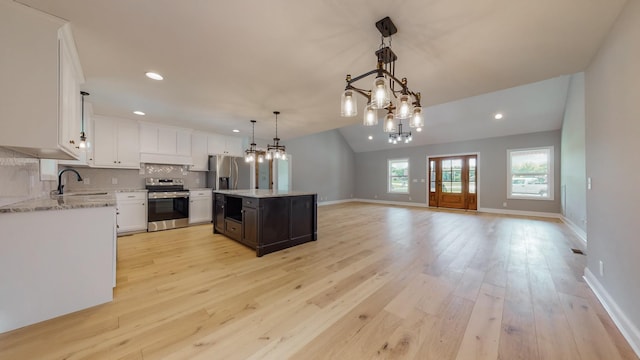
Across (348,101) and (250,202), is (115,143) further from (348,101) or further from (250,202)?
(348,101)

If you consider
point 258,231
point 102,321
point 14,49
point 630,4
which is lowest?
point 102,321

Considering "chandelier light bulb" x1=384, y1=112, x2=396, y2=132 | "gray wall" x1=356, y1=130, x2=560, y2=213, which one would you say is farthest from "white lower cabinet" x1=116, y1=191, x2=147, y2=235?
"gray wall" x1=356, y1=130, x2=560, y2=213

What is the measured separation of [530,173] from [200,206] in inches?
370

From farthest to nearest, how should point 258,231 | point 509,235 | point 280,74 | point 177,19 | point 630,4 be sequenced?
1. point 509,235
2. point 258,231
3. point 280,74
4. point 177,19
5. point 630,4

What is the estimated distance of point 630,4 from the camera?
1568mm

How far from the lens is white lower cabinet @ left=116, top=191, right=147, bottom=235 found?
14.3 feet

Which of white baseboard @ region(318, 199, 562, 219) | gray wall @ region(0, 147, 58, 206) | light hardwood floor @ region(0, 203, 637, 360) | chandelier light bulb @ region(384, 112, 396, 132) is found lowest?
light hardwood floor @ region(0, 203, 637, 360)

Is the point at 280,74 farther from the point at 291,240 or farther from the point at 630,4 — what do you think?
the point at 630,4

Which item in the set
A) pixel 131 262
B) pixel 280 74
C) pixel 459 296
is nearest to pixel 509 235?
pixel 459 296

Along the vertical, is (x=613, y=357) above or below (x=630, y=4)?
below

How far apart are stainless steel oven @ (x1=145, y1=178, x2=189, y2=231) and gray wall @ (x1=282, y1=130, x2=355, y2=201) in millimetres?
3908

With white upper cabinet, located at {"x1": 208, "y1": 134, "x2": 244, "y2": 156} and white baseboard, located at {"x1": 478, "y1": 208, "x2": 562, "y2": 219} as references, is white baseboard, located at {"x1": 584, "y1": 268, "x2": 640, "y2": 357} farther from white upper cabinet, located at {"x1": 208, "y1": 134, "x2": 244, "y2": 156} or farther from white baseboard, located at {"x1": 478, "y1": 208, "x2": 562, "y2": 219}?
white upper cabinet, located at {"x1": 208, "y1": 134, "x2": 244, "y2": 156}

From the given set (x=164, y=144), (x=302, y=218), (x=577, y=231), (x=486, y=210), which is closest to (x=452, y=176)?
(x=486, y=210)

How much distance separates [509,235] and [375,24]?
4812 millimetres
